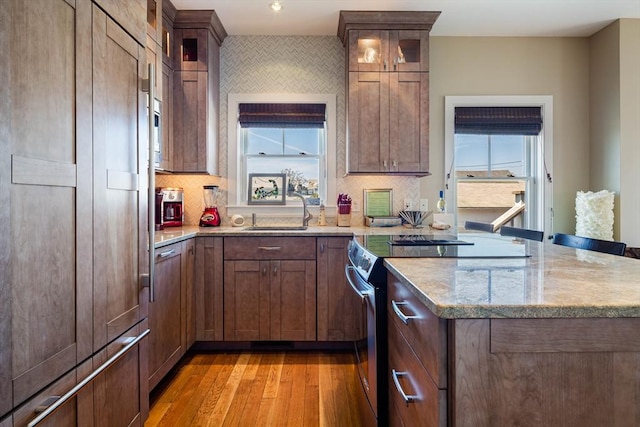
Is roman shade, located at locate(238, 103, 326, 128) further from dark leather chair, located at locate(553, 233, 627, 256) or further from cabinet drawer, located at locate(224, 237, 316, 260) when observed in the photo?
dark leather chair, located at locate(553, 233, 627, 256)

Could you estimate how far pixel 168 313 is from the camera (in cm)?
228

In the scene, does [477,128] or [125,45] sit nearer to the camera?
[125,45]

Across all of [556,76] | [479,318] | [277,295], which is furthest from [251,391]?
[556,76]

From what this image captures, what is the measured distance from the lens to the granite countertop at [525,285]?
30.3 inches

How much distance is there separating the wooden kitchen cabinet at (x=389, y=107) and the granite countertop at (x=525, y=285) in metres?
1.76

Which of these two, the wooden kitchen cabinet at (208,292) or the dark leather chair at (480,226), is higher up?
the dark leather chair at (480,226)

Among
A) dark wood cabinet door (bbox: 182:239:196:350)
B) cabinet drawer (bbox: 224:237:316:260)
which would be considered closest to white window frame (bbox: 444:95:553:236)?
cabinet drawer (bbox: 224:237:316:260)

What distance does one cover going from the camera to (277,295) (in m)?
2.76

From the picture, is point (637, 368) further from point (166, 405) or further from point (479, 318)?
point (166, 405)

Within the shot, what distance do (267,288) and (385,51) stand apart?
217 cm

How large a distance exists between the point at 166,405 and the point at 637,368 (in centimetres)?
216

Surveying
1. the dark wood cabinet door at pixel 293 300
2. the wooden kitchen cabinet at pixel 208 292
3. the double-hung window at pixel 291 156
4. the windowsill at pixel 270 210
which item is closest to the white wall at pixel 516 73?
the double-hung window at pixel 291 156

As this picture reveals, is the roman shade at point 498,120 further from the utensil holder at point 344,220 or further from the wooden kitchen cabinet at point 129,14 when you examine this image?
the wooden kitchen cabinet at point 129,14

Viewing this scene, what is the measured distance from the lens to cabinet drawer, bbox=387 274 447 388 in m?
0.83
